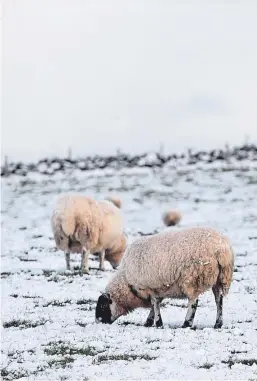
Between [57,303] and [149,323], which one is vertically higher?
[149,323]

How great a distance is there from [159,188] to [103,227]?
20710 mm

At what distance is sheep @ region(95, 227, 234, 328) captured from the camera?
9.97 m

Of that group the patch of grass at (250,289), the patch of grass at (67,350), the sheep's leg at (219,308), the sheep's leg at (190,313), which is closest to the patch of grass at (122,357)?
the patch of grass at (67,350)

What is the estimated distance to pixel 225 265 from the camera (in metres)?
10.0

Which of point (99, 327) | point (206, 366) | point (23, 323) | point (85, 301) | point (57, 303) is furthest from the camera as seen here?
point (85, 301)

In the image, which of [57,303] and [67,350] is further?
[57,303]

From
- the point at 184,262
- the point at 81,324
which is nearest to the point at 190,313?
the point at 184,262

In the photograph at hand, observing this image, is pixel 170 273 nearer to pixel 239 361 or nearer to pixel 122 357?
pixel 122 357

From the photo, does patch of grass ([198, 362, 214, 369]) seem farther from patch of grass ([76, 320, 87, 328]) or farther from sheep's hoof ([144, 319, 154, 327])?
patch of grass ([76, 320, 87, 328])

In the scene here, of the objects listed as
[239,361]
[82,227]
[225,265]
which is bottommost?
[239,361]

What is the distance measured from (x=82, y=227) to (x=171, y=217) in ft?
35.6

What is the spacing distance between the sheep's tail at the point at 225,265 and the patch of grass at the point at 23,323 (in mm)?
3159

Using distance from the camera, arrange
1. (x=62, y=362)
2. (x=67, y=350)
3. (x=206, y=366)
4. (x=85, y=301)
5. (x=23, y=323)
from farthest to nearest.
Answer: (x=85, y=301) < (x=23, y=323) < (x=67, y=350) < (x=62, y=362) < (x=206, y=366)

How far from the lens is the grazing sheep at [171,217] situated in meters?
26.8
